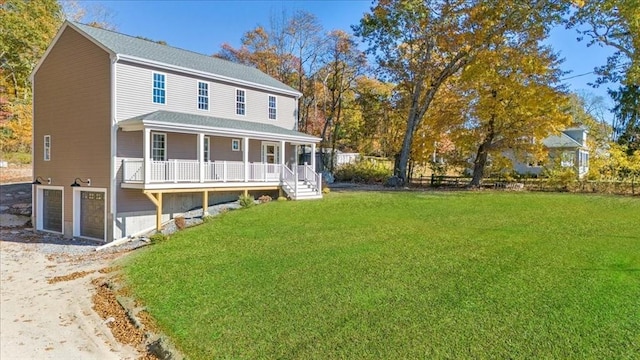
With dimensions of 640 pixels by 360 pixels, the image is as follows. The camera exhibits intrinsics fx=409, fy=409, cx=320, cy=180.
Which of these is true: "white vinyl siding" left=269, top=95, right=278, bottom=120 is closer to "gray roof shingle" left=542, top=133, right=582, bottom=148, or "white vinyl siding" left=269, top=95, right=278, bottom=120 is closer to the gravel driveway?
the gravel driveway

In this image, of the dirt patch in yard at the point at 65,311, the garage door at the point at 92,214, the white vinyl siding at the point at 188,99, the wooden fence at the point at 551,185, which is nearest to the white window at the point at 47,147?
the garage door at the point at 92,214

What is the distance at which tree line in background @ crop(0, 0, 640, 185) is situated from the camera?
2191 cm

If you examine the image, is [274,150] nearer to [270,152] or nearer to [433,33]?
[270,152]

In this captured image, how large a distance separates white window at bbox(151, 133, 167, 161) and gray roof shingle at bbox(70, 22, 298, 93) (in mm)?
3220

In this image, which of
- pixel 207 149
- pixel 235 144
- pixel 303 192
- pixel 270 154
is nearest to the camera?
pixel 207 149

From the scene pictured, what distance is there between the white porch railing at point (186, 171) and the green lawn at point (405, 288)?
3496mm

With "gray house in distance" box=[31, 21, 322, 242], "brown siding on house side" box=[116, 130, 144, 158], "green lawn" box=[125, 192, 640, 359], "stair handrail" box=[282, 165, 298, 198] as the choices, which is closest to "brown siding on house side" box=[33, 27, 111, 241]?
"gray house in distance" box=[31, 21, 322, 242]

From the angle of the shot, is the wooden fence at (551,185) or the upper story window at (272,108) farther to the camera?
the upper story window at (272,108)

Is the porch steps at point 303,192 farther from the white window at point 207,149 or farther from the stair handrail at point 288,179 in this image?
the white window at point 207,149

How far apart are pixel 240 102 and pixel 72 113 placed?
7436 mm

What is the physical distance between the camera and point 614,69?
22625 millimetres

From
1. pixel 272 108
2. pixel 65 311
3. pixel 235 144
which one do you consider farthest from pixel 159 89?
pixel 65 311

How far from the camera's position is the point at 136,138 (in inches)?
643

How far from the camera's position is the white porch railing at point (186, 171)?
604 inches
